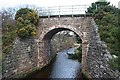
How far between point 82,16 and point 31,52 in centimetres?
689

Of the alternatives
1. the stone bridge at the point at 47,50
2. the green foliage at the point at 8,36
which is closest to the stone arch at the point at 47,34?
the stone bridge at the point at 47,50

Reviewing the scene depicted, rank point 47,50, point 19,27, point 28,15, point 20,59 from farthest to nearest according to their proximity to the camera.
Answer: point 47,50, point 28,15, point 19,27, point 20,59

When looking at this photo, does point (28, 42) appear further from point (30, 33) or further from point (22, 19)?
point (22, 19)

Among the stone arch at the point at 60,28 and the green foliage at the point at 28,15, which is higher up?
the green foliage at the point at 28,15

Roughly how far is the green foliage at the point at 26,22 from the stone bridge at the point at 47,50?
2.37 ft

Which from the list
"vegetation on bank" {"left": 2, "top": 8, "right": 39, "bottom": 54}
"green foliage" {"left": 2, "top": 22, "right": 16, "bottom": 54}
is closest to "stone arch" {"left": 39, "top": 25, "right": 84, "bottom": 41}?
"vegetation on bank" {"left": 2, "top": 8, "right": 39, "bottom": 54}

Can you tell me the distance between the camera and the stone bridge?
1595 centimetres

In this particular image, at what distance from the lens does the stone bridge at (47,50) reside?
15953 mm

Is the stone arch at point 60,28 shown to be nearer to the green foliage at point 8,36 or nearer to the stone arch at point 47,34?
the stone arch at point 47,34

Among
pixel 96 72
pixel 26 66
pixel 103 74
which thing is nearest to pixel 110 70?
pixel 103 74

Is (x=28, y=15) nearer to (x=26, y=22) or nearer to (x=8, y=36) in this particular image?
(x=26, y=22)

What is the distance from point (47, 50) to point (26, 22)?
6.22 meters

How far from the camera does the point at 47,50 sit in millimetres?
25109

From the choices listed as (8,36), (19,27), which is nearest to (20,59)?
(8,36)
